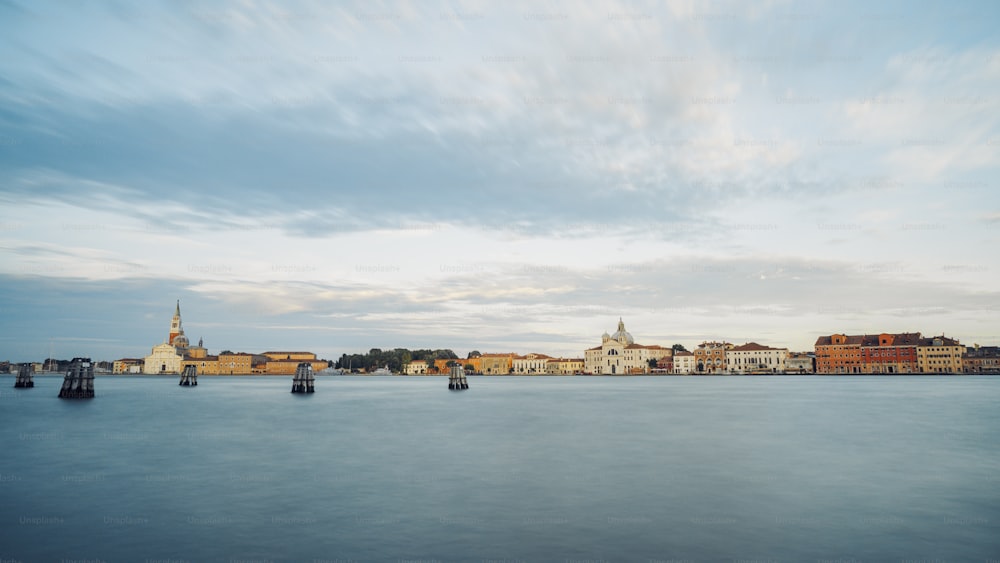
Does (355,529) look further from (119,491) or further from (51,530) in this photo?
(119,491)

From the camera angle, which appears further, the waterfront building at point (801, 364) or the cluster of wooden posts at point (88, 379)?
the waterfront building at point (801, 364)

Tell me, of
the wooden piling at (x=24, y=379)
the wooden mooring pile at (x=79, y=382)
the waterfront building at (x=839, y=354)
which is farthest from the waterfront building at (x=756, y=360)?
the wooden piling at (x=24, y=379)

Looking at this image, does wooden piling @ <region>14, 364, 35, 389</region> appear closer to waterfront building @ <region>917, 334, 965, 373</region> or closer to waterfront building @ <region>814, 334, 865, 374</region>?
waterfront building @ <region>814, 334, 865, 374</region>

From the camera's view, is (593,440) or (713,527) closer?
(713,527)

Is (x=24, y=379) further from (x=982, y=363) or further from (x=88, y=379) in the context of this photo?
(x=982, y=363)

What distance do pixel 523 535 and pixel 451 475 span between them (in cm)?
847

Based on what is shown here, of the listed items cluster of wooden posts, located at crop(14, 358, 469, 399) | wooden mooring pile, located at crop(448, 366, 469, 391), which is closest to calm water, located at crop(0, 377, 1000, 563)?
cluster of wooden posts, located at crop(14, 358, 469, 399)

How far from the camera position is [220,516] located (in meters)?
16.6

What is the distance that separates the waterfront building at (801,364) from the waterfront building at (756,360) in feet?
6.24

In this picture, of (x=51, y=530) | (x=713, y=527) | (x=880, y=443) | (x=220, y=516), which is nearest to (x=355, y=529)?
(x=220, y=516)

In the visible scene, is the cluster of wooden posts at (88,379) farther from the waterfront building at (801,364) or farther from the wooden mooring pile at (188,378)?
the waterfront building at (801,364)

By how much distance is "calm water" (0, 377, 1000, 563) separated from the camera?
13906 mm

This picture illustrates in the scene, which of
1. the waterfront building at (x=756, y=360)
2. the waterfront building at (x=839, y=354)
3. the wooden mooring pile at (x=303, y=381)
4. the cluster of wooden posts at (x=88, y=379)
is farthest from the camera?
the waterfront building at (x=756, y=360)

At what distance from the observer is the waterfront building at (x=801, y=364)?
195750 millimetres
